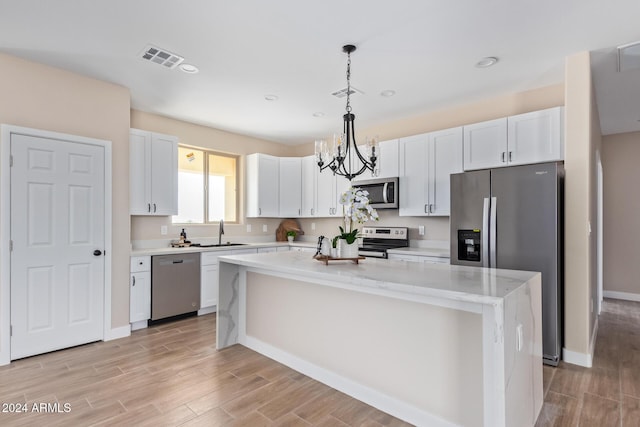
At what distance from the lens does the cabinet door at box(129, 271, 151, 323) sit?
3701mm

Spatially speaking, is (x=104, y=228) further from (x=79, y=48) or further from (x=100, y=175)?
(x=79, y=48)

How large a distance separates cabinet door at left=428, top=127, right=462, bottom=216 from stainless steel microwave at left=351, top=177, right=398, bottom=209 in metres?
0.47

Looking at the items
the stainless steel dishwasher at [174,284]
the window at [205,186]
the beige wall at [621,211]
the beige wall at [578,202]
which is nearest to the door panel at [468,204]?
the beige wall at [578,202]

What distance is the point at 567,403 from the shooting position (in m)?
2.28

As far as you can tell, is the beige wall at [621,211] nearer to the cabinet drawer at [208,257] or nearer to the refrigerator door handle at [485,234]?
the refrigerator door handle at [485,234]

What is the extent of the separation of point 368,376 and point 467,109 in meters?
3.39

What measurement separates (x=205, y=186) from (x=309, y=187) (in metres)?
1.63

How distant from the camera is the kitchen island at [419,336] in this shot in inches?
63.2

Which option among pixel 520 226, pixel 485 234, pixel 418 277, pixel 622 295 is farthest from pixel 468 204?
pixel 622 295

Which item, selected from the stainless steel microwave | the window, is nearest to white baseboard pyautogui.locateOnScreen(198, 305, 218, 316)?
the window

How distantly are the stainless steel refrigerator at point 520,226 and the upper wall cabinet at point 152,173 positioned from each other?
3422 mm

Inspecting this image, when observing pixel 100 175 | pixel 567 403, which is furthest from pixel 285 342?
pixel 100 175

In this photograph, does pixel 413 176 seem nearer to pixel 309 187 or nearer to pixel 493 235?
pixel 493 235

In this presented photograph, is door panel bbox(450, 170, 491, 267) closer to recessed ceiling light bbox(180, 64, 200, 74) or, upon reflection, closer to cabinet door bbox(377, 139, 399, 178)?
cabinet door bbox(377, 139, 399, 178)
